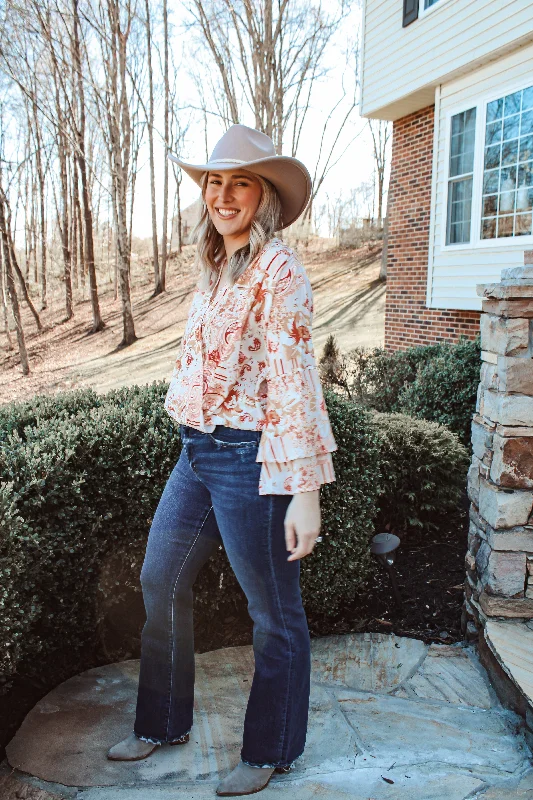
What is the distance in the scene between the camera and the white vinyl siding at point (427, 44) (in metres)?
7.39

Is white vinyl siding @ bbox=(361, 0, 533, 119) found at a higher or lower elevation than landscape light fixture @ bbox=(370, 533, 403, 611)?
higher

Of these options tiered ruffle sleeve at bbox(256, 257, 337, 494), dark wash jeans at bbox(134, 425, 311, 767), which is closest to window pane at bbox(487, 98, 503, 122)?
tiered ruffle sleeve at bbox(256, 257, 337, 494)

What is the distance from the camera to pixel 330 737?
7.22 ft

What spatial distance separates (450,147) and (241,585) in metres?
8.47

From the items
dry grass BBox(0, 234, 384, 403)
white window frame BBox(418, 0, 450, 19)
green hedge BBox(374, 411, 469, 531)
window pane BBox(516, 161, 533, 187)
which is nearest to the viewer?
green hedge BBox(374, 411, 469, 531)

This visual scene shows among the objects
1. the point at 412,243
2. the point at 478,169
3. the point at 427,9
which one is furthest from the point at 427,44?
the point at 412,243

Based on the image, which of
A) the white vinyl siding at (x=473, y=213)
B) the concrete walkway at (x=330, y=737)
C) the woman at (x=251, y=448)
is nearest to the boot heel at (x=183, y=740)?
the concrete walkway at (x=330, y=737)

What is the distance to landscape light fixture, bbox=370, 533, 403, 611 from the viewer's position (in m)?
3.11

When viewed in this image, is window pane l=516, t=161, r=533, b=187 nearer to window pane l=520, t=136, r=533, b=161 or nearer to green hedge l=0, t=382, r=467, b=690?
window pane l=520, t=136, r=533, b=161

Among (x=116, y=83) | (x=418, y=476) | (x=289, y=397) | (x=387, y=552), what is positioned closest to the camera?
(x=289, y=397)

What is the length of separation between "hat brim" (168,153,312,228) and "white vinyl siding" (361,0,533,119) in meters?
6.81

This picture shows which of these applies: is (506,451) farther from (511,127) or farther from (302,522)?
(511,127)

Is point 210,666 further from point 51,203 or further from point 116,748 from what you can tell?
point 51,203

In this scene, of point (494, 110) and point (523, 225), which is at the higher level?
point (494, 110)
